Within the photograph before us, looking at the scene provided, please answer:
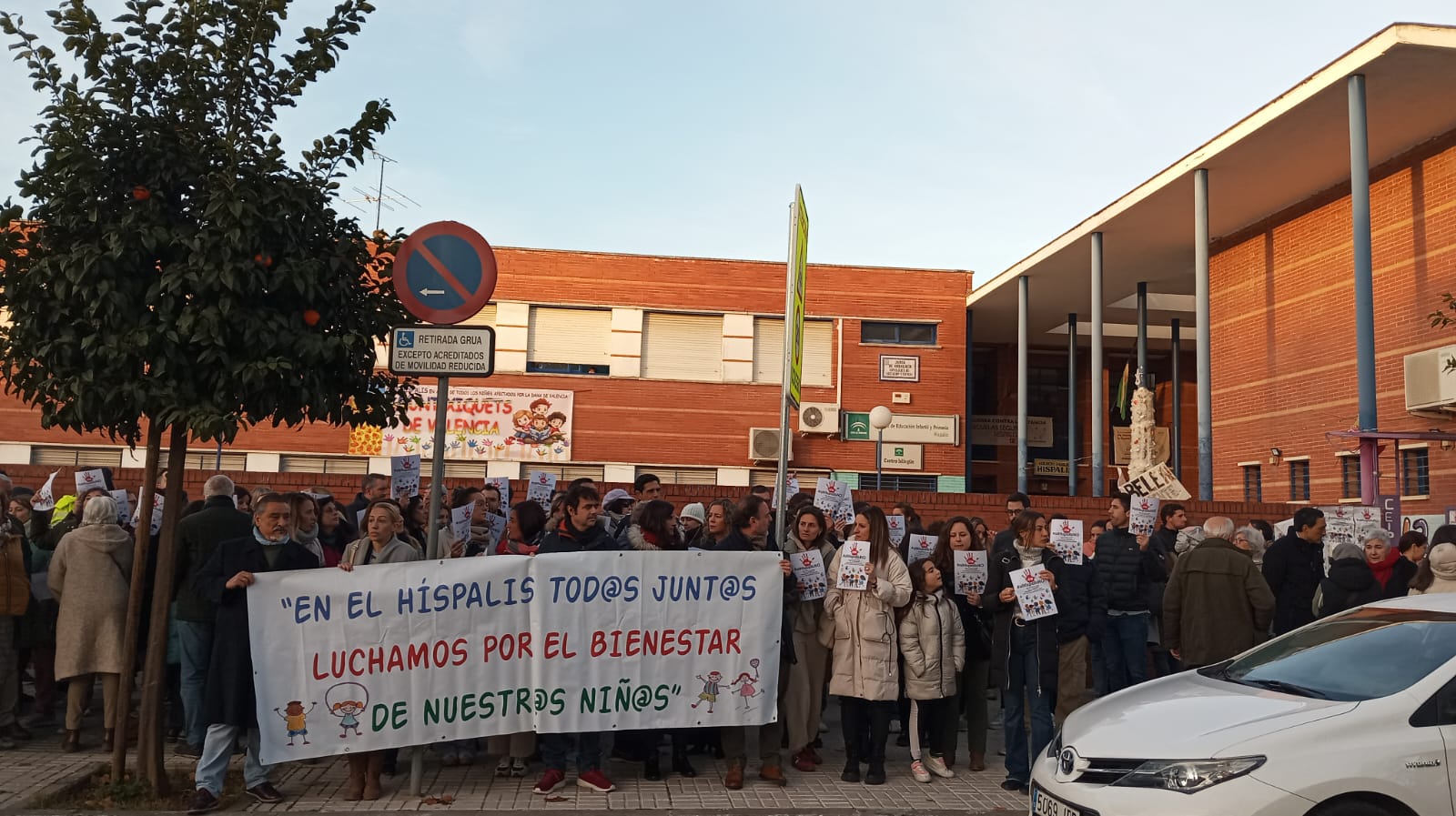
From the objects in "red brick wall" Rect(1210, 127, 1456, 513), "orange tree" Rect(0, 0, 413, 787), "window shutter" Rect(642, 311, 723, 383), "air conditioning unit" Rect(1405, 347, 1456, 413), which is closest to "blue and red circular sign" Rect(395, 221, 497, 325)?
"orange tree" Rect(0, 0, 413, 787)

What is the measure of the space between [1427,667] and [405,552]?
5.67 metres

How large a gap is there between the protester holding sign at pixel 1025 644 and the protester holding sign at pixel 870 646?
0.71m

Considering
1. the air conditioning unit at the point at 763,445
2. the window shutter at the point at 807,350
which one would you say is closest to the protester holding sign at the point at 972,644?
the air conditioning unit at the point at 763,445

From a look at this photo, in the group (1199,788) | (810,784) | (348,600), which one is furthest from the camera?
(810,784)

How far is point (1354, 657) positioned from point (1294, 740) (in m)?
1.03

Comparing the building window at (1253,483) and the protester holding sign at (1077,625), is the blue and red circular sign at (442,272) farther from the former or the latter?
the building window at (1253,483)

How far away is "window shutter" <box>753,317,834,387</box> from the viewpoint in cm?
2892

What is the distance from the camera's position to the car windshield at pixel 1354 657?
5180 mm

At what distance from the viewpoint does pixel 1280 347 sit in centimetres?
2347

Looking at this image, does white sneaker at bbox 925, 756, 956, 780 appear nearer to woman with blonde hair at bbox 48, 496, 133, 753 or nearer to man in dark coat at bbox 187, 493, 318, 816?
man in dark coat at bbox 187, 493, 318, 816

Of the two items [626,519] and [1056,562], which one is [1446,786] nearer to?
[1056,562]

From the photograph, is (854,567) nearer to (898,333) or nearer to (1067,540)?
(1067,540)

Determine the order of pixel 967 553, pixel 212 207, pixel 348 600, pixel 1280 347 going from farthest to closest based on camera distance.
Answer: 1. pixel 1280 347
2. pixel 967 553
3. pixel 348 600
4. pixel 212 207

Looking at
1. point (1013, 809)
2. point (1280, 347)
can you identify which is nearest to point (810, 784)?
point (1013, 809)
